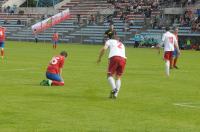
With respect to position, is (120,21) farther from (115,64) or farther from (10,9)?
(115,64)

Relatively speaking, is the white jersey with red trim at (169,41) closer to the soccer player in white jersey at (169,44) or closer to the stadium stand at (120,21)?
the soccer player in white jersey at (169,44)

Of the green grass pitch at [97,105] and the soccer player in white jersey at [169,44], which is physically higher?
the soccer player in white jersey at [169,44]

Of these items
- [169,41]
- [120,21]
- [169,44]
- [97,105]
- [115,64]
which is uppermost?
[115,64]

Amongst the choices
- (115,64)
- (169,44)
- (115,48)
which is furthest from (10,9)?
(115,64)

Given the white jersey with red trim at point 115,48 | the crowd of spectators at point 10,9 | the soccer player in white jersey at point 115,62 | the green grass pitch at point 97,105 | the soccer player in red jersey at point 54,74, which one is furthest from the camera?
the crowd of spectators at point 10,9

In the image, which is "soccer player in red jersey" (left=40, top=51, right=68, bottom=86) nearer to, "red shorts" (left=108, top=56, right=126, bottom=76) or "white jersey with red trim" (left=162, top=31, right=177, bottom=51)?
"red shorts" (left=108, top=56, right=126, bottom=76)

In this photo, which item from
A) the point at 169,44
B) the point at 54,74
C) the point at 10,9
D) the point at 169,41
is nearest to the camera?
the point at 54,74

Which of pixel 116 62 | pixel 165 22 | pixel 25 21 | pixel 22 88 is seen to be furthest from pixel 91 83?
pixel 25 21

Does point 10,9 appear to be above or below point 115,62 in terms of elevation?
below

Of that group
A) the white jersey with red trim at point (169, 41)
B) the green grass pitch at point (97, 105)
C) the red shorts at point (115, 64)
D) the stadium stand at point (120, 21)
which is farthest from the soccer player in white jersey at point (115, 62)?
the stadium stand at point (120, 21)

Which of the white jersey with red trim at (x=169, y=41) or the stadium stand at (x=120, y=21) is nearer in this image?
the white jersey with red trim at (x=169, y=41)

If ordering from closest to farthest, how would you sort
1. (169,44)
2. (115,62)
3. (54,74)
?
(115,62)
(54,74)
(169,44)

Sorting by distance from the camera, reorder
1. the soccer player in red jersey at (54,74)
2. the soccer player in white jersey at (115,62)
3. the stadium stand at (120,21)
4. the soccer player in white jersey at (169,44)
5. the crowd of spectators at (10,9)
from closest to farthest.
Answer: the soccer player in white jersey at (115,62) → the soccer player in red jersey at (54,74) → the soccer player in white jersey at (169,44) → the stadium stand at (120,21) → the crowd of spectators at (10,9)

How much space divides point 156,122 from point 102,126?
1.30 m
